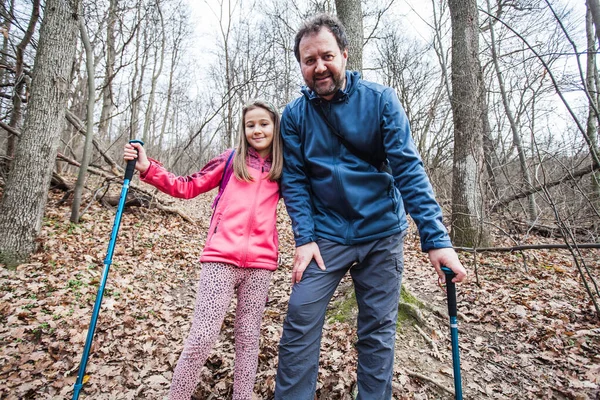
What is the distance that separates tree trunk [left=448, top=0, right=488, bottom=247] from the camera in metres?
5.67

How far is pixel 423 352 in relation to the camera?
303 cm

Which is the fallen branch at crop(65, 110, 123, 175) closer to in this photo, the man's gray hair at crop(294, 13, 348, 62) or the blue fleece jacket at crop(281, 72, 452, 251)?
the man's gray hair at crop(294, 13, 348, 62)

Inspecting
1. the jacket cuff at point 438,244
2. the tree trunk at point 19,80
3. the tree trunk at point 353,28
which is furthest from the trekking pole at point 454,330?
the tree trunk at point 19,80

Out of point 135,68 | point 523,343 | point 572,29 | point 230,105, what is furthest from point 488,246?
point 135,68

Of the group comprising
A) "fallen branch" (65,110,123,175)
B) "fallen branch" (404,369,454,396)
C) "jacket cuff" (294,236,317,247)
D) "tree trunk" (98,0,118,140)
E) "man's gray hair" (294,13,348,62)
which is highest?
"tree trunk" (98,0,118,140)

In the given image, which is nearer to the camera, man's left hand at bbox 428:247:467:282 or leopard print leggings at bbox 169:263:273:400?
man's left hand at bbox 428:247:467:282

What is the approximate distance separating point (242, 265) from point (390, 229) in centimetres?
102

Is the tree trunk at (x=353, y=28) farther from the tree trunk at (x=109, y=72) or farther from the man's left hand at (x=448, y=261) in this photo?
the tree trunk at (x=109, y=72)

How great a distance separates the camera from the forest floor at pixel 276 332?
2.67m

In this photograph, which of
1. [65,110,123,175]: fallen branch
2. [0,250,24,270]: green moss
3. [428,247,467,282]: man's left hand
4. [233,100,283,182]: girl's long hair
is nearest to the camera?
[428,247,467,282]: man's left hand

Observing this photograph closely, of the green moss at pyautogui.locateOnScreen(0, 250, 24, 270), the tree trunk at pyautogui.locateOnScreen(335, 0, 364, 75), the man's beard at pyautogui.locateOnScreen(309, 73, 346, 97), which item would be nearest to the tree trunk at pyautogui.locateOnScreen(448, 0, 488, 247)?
the tree trunk at pyautogui.locateOnScreen(335, 0, 364, 75)

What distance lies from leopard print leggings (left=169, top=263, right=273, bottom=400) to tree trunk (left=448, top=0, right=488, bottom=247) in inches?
187

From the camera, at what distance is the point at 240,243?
2.14 metres

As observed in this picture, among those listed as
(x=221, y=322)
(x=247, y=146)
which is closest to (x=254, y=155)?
(x=247, y=146)
